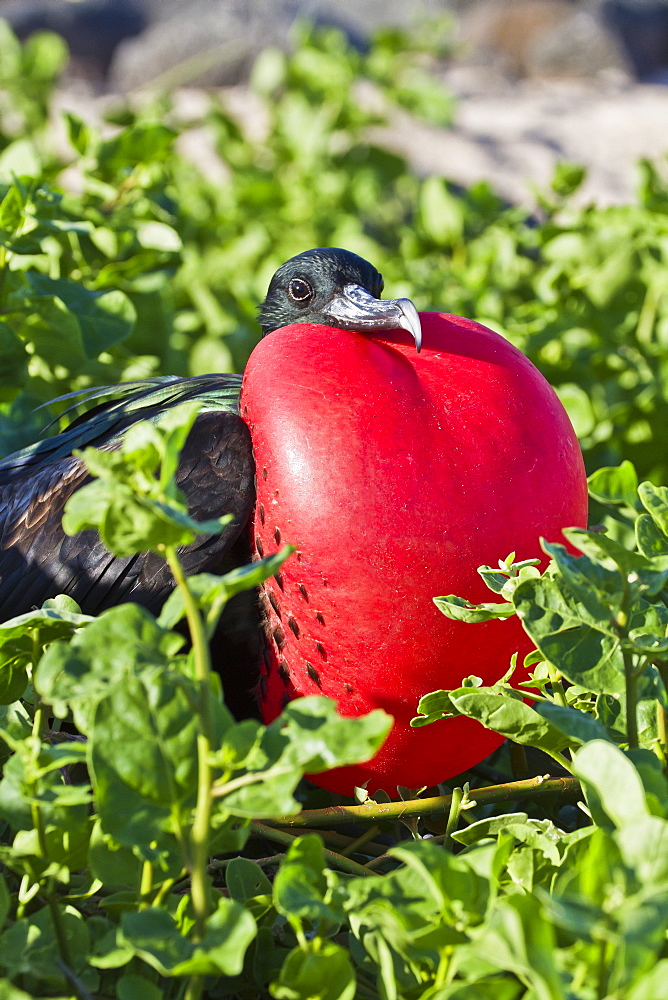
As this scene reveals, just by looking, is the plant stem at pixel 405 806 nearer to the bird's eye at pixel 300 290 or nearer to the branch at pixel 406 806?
the branch at pixel 406 806

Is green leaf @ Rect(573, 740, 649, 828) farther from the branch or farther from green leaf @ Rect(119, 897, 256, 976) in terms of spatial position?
the branch

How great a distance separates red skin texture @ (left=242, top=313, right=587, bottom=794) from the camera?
0.87 metres

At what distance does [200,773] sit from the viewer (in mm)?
559

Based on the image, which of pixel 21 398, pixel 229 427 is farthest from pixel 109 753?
pixel 21 398

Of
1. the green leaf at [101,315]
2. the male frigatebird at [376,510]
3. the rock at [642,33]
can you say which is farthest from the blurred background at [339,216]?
the rock at [642,33]

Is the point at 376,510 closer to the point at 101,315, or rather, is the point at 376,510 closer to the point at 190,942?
the point at 190,942

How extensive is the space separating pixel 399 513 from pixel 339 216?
1.87m

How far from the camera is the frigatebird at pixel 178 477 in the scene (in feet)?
3.26

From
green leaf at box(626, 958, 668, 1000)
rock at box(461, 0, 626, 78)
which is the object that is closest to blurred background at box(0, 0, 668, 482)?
green leaf at box(626, 958, 668, 1000)

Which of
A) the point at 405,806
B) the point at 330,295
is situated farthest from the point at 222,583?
the point at 330,295

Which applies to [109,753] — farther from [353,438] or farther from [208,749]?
[353,438]

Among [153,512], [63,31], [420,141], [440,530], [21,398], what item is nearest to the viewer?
[153,512]

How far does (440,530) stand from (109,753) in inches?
15.3

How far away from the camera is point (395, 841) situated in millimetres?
958
